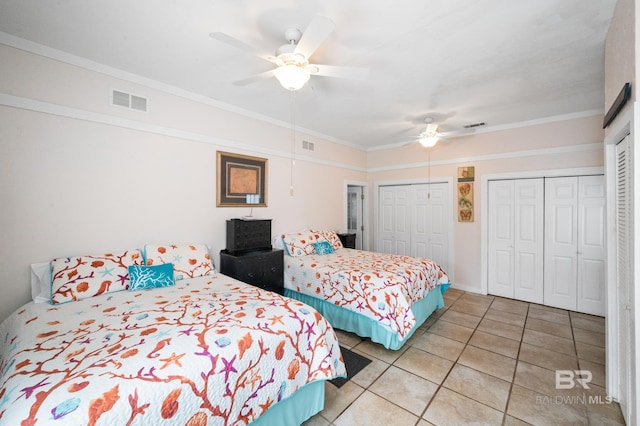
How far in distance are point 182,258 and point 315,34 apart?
2.40m

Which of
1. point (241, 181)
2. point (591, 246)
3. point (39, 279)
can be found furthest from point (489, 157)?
point (39, 279)

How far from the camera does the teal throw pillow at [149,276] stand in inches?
89.9

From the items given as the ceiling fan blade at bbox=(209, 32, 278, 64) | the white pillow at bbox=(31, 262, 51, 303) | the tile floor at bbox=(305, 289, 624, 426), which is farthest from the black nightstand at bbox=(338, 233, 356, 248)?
the white pillow at bbox=(31, 262, 51, 303)

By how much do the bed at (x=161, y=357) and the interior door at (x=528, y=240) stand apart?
3713mm

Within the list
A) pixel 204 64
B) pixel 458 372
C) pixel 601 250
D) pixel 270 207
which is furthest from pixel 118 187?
pixel 601 250

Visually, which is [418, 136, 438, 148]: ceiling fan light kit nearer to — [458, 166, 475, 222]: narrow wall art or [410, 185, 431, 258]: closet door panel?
[458, 166, 475, 222]: narrow wall art

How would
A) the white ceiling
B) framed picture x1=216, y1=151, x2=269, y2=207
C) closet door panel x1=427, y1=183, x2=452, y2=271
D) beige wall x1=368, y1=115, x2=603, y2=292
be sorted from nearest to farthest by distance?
the white ceiling
framed picture x1=216, y1=151, x2=269, y2=207
beige wall x1=368, y1=115, x2=603, y2=292
closet door panel x1=427, y1=183, x2=452, y2=271

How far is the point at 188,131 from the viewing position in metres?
3.05

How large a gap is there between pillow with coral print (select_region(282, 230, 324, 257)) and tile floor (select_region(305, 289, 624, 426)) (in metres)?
1.29

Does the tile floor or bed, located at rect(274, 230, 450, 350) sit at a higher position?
bed, located at rect(274, 230, 450, 350)

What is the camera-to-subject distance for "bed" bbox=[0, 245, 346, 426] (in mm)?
1046

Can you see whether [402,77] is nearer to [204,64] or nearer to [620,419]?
[204,64]

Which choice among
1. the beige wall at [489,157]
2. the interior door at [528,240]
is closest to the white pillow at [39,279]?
the beige wall at [489,157]

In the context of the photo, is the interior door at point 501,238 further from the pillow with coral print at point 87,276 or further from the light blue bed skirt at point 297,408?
the pillow with coral print at point 87,276
